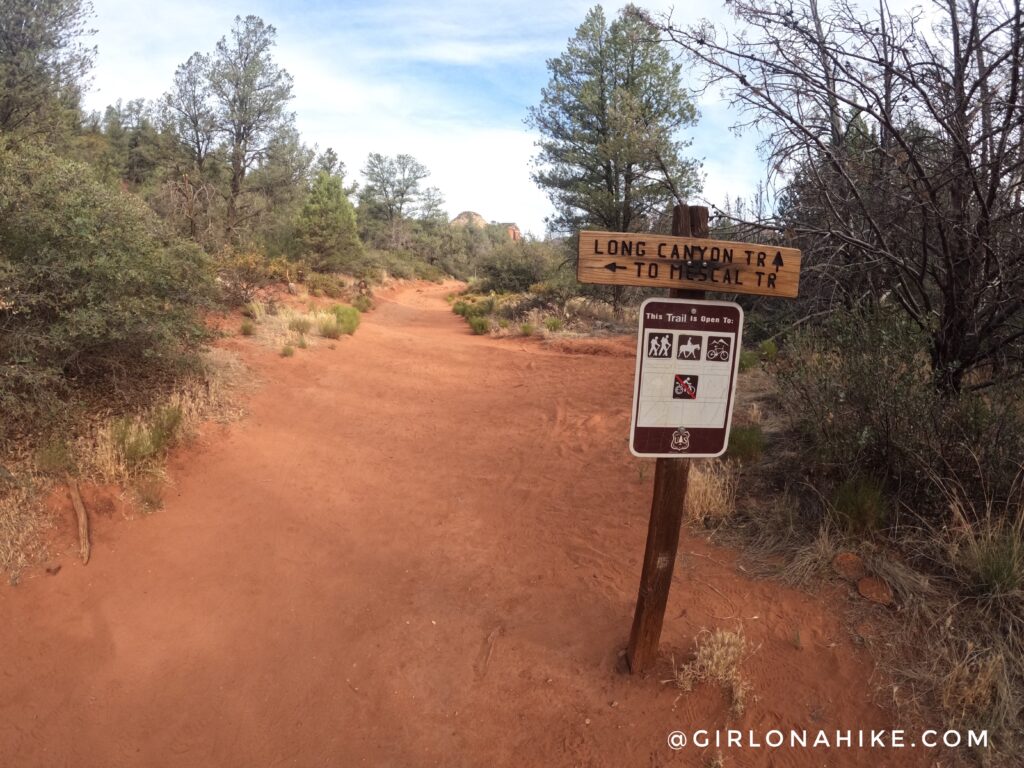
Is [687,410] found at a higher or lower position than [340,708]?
higher

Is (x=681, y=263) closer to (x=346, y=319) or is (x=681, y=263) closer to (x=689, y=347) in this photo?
(x=689, y=347)

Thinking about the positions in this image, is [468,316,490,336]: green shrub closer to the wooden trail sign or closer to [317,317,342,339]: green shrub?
[317,317,342,339]: green shrub

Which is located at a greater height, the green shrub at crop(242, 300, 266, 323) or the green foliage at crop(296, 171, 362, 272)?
the green foliage at crop(296, 171, 362, 272)

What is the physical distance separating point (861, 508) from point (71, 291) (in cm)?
698

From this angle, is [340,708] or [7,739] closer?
[7,739]

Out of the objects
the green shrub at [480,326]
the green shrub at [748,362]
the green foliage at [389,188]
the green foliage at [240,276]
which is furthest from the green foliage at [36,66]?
the green foliage at [389,188]

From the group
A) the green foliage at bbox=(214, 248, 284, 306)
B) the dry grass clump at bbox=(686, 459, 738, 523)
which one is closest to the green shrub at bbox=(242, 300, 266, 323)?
the green foliage at bbox=(214, 248, 284, 306)

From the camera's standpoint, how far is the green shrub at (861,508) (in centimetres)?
425

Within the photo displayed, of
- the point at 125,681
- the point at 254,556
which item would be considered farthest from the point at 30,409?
the point at 125,681

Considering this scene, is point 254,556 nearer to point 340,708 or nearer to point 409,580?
point 409,580

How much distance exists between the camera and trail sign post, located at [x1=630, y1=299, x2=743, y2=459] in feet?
9.83

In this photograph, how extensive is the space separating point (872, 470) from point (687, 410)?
2.44m

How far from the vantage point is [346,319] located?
1527 cm

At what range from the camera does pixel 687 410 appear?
309 cm
